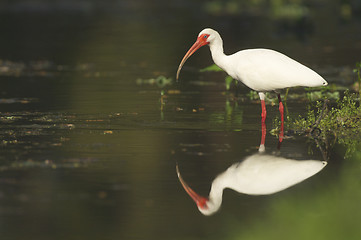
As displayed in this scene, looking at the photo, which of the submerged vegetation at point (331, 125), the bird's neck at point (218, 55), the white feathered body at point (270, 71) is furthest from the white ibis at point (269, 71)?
the submerged vegetation at point (331, 125)

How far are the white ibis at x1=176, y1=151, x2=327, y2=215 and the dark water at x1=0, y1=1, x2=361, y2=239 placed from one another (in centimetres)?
9

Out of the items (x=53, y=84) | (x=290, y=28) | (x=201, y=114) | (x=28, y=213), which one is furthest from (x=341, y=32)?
(x=28, y=213)

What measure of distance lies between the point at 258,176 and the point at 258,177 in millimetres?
40

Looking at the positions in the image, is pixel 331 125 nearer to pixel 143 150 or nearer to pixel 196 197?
pixel 143 150

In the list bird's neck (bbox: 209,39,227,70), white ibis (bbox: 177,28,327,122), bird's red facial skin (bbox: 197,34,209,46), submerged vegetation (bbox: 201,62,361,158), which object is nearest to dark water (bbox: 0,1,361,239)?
submerged vegetation (bbox: 201,62,361,158)

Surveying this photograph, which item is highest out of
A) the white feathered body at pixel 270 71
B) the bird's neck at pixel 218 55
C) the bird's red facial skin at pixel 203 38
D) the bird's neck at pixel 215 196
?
the bird's red facial skin at pixel 203 38

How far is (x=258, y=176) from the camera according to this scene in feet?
30.6

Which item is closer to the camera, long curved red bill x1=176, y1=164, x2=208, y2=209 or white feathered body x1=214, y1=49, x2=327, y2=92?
long curved red bill x1=176, y1=164, x2=208, y2=209

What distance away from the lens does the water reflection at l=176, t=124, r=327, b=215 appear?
28.5 feet

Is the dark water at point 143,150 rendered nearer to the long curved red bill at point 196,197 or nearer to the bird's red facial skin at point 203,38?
the long curved red bill at point 196,197

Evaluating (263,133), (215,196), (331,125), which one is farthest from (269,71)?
(215,196)

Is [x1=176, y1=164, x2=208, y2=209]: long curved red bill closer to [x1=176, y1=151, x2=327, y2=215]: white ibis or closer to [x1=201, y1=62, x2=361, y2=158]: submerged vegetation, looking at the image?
[x1=176, y1=151, x2=327, y2=215]: white ibis

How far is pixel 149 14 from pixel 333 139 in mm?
25403

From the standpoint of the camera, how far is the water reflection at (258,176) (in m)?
8.68
